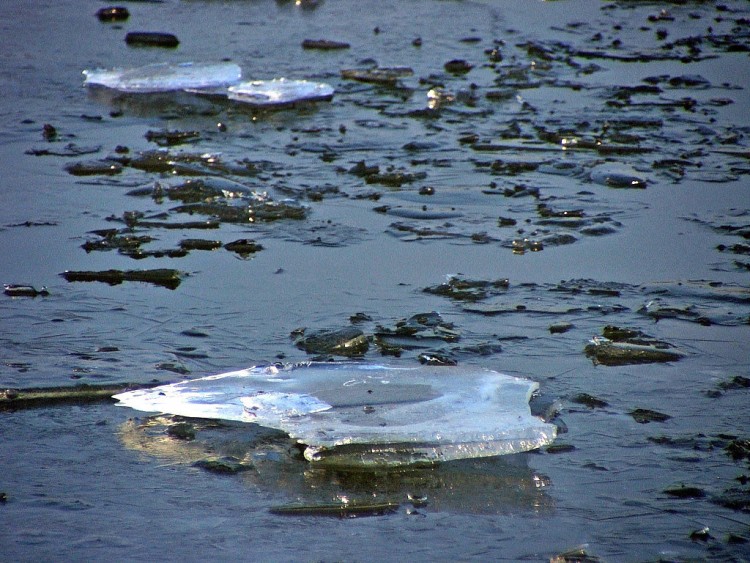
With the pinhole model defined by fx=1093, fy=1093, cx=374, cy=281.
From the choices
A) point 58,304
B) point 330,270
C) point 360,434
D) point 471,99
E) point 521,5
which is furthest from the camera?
point 521,5

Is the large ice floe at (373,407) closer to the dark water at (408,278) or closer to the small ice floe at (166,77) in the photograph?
the dark water at (408,278)

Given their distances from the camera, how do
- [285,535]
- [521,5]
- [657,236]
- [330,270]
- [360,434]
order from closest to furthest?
[285,535] < [360,434] < [330,270] < [657,236] < [521,5]

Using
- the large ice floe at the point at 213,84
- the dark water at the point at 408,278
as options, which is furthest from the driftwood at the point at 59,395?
the large ice floe at the point at 213,84

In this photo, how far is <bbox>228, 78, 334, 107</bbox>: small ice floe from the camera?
22.4 ft

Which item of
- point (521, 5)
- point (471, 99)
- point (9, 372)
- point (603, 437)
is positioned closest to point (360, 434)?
point (603, 437)

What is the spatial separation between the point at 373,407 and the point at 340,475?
32cm

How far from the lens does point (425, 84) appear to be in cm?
749

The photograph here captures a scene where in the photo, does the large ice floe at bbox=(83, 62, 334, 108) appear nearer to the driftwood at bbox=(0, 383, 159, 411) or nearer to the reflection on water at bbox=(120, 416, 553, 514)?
the driftwood at bbox=(0, 383, 159, 411)

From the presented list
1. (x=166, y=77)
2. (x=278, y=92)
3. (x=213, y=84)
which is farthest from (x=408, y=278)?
(x=166, y=77)

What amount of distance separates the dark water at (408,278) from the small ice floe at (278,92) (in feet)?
0.44

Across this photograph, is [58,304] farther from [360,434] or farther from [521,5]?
[521,5]

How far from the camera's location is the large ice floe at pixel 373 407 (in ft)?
9.32

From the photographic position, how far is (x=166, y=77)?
7.16m

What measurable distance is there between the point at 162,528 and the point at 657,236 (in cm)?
296
